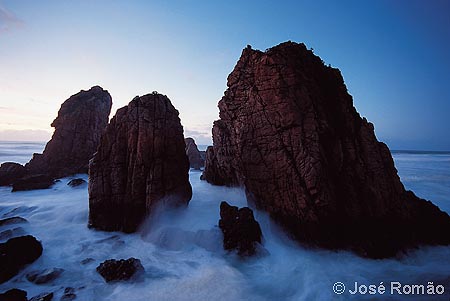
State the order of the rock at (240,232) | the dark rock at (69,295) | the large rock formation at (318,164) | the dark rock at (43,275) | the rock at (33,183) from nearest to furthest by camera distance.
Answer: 1. the dark rock at (69,295)
2. the dark rock at (43,275)
3. the rock at (240,232)
4. the large rock formation at (318,164)
5. the rock at (33,183)

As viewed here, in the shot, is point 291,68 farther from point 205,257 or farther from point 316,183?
point 205,257

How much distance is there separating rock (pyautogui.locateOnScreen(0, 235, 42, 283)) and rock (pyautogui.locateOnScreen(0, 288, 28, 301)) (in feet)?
4.77

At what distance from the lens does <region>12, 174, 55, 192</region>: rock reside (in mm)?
22517

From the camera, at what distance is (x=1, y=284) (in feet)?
28.6

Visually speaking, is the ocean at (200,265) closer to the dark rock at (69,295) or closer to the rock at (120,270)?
the dark rock at (69,295)

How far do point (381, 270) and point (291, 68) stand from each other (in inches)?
419

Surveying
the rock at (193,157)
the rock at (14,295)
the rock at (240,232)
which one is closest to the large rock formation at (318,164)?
the rock at (240,232)

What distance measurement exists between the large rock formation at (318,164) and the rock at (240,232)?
1.51 meters

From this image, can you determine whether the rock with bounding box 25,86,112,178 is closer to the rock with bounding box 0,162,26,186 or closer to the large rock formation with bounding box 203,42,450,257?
the rock with bounding box 0,162,26,186

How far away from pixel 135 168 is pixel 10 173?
2204 centimetres

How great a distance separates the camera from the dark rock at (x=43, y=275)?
9046 millimetres

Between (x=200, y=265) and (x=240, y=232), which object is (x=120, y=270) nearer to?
(x=200, y=265)

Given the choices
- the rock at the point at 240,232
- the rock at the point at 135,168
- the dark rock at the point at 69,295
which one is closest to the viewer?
the dark rock at the point at 69,295

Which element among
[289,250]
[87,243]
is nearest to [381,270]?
[289,250]
